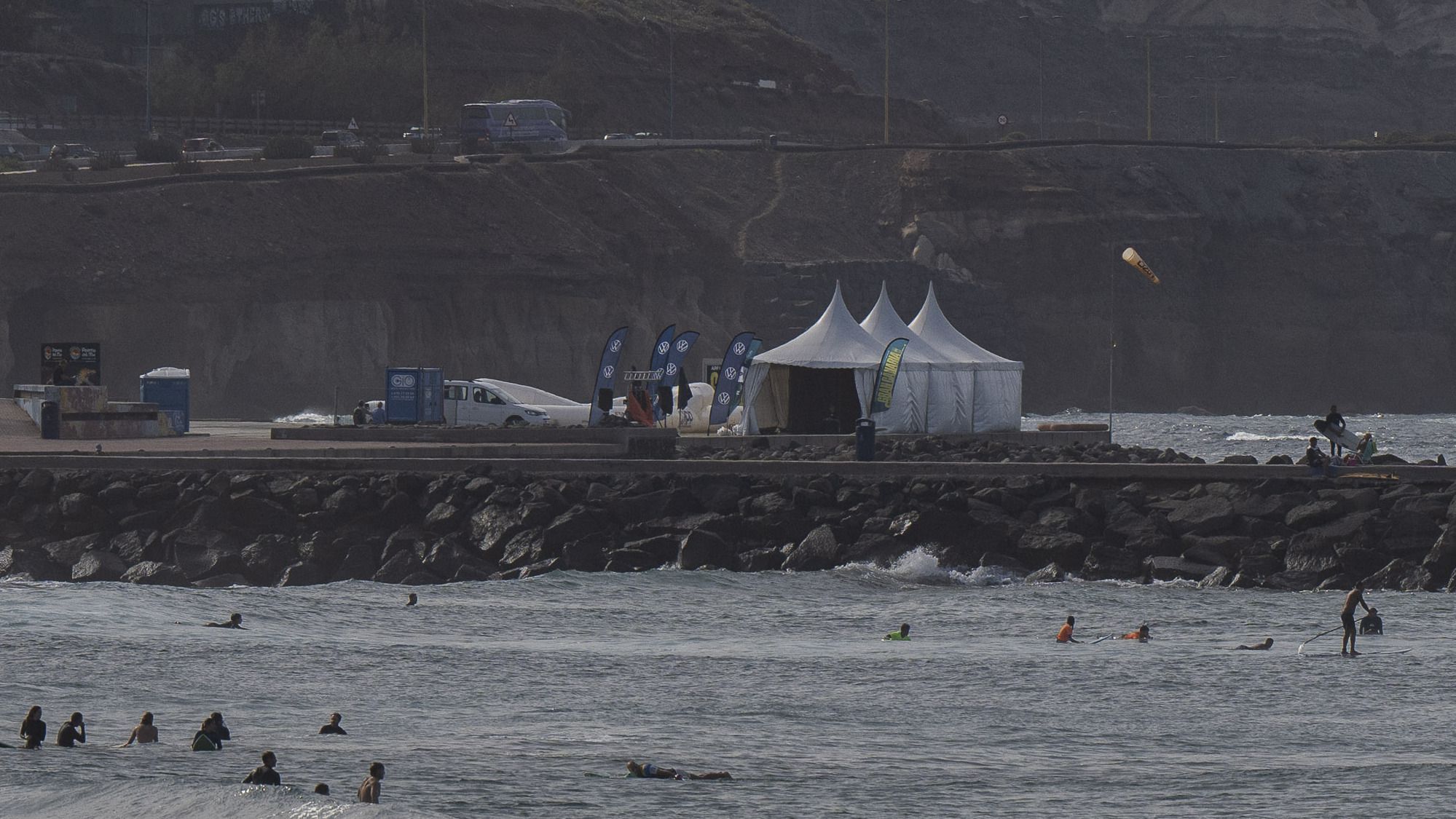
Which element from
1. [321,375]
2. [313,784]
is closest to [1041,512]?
[313,784]

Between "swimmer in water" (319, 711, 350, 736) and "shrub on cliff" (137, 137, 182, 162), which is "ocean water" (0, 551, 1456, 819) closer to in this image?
"swimmer in water" (319, 711, 350, 736)

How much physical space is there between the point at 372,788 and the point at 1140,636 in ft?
41.8

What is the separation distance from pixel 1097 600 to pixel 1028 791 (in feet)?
38.0

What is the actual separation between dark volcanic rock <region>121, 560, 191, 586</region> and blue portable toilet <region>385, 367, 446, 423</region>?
13178 millimetres

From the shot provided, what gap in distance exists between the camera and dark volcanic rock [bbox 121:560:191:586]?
1328 inches

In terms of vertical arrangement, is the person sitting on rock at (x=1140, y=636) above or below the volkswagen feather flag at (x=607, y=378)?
below

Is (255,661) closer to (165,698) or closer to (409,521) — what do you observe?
(165,698)

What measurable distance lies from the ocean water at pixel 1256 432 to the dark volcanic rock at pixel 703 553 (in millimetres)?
32327

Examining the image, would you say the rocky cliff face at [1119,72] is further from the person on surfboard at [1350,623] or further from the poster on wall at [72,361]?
the person on surfboard at [1350,623]

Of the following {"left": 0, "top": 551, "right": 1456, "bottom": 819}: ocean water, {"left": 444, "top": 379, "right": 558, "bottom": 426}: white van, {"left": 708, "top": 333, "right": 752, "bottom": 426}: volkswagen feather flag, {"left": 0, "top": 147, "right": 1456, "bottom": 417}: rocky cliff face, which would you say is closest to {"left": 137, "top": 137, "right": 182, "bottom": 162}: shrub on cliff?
{"left": 0, "top": 147, "right": 1456, "bottom": 417}: rocky cliff face

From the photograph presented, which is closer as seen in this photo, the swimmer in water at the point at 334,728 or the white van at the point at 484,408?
the swimmer in water at the point at 334,728

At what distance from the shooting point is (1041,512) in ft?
116

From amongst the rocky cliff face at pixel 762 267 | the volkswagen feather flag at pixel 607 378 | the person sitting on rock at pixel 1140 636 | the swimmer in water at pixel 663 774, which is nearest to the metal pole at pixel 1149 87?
the rocky cliff face at pixel 762 267

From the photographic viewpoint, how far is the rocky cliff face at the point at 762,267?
86.4m
